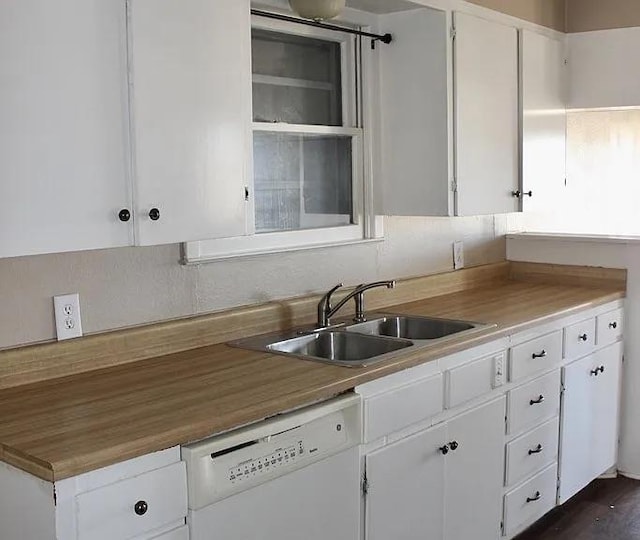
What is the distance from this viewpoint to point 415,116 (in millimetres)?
3262

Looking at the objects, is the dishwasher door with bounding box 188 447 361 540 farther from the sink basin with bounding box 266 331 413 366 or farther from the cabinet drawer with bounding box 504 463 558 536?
the cabinet drawer with bounding box 504 463 558 536

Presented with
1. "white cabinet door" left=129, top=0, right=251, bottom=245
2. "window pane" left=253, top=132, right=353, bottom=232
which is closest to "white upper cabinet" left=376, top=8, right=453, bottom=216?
"window pane" left=253, top=132, right=353, bottom=232

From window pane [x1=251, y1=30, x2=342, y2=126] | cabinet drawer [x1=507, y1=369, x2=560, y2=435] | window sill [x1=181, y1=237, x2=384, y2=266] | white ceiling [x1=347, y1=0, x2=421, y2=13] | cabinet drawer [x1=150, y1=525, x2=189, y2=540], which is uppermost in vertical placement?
white ceiling [x1=347, y1=0, x2=421, y2=13]

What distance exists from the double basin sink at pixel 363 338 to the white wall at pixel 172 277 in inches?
8.2

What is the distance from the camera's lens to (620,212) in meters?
4.52

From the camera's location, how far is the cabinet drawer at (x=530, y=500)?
3121 millimetres

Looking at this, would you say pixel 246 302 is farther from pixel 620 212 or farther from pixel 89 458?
pixel 620 212

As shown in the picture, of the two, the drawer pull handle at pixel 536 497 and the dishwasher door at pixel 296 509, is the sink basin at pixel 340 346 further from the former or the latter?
the drawer pull handle at pixel 536 497

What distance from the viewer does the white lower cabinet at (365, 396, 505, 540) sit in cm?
242

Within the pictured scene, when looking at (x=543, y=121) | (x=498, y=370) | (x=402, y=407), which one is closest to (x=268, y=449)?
(x=402, y=407)

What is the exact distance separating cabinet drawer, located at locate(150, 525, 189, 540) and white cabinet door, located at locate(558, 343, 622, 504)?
207 centimetres

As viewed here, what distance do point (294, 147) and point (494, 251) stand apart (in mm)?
1570

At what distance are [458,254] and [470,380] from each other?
1.24 m

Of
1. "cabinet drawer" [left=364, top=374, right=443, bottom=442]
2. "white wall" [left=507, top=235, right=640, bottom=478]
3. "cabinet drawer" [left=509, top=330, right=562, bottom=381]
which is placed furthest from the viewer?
Answer: "white wall" [left=507, top=235, right=640, bottom=478]
